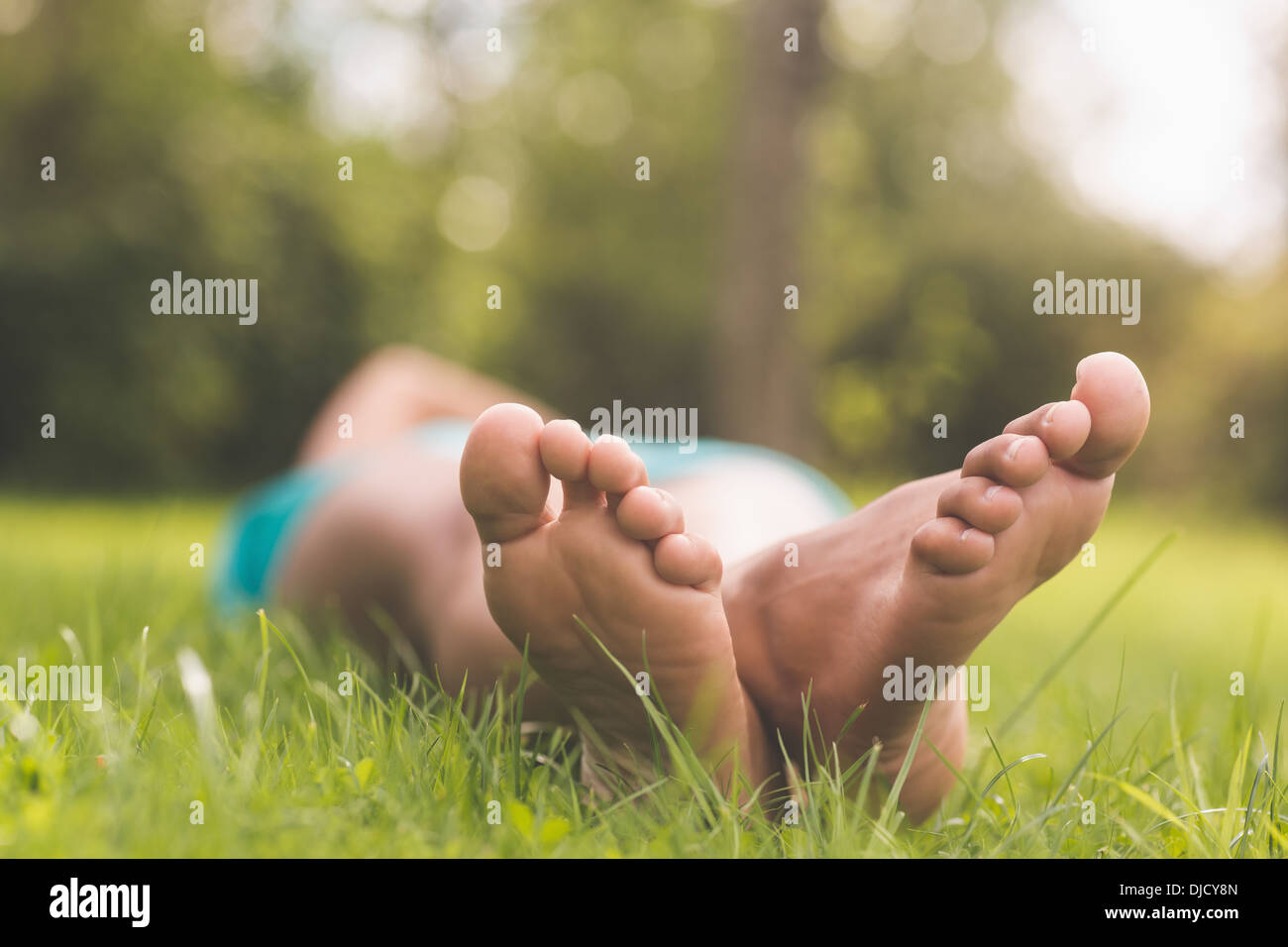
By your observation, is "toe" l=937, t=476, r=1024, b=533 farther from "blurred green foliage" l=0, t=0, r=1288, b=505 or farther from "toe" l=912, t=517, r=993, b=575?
"blurred green foliage" l=0, t=0, r=1288, b=505

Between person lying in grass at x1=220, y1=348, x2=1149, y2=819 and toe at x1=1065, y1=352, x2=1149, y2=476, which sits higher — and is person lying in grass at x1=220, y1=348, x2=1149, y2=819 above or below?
below

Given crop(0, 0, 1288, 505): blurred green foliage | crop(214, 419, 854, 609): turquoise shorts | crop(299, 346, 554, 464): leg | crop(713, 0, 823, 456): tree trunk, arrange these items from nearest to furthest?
crop(214, 419, 854, 609): turquoise shorts
crop(299, 346, 554, 464): leg
crop(713, 0, 823, 456): tree trunk
crop(0, 0, 1288, 505): blurred green foliage

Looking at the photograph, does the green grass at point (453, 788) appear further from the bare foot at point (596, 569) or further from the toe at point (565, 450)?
the toe at point (565, 450)

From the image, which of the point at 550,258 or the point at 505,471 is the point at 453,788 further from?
the point at 550,258

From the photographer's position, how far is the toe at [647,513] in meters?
0.86

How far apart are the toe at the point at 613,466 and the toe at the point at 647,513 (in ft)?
0.04

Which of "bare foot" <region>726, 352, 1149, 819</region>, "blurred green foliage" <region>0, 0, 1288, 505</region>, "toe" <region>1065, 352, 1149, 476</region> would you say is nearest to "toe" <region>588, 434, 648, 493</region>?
"bare foot" <region>726, 352, 1149, 819</region>

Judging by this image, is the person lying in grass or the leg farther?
the leg

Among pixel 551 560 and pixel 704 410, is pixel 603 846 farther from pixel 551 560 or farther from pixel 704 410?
pixel 704 410

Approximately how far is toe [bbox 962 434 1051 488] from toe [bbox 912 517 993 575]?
0.16 ft

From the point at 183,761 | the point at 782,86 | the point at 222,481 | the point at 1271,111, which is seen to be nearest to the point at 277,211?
the point at 222,481

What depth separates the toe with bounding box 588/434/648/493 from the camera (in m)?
0.85

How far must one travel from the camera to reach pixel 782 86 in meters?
4.16

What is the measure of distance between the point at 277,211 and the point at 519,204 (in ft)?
20.9
